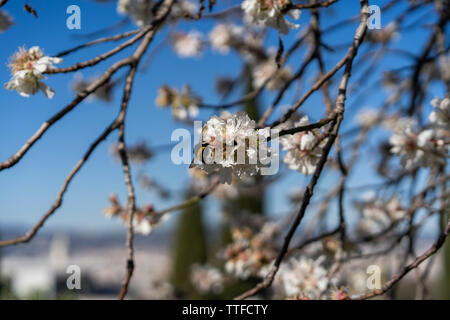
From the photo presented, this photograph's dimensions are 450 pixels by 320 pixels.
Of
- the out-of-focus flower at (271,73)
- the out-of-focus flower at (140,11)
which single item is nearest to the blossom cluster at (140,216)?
the out-of-focus flower at (140,11)

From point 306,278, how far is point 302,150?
22.7 inches

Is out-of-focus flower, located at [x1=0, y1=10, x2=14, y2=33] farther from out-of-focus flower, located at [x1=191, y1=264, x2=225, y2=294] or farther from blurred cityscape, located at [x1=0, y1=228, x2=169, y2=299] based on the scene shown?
out-of-focus flower, located at [x1=191, y1=264, x2=225, y2=294]

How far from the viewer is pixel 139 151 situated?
2857 mm

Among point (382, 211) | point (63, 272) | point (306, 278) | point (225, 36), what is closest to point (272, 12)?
point (306, 278)

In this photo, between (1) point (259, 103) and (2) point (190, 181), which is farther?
(1) point (259, 103)

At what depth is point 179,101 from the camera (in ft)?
6.29

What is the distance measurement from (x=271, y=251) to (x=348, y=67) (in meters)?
1.18

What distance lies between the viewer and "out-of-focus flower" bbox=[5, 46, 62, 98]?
1.06 meters

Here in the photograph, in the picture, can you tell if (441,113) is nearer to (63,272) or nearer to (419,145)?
(419,145)

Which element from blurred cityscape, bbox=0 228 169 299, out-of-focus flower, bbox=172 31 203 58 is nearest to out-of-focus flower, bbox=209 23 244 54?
out-of-focus flower, bbox=172 31 203 58

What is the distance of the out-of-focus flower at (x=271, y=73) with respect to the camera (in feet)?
8.15
